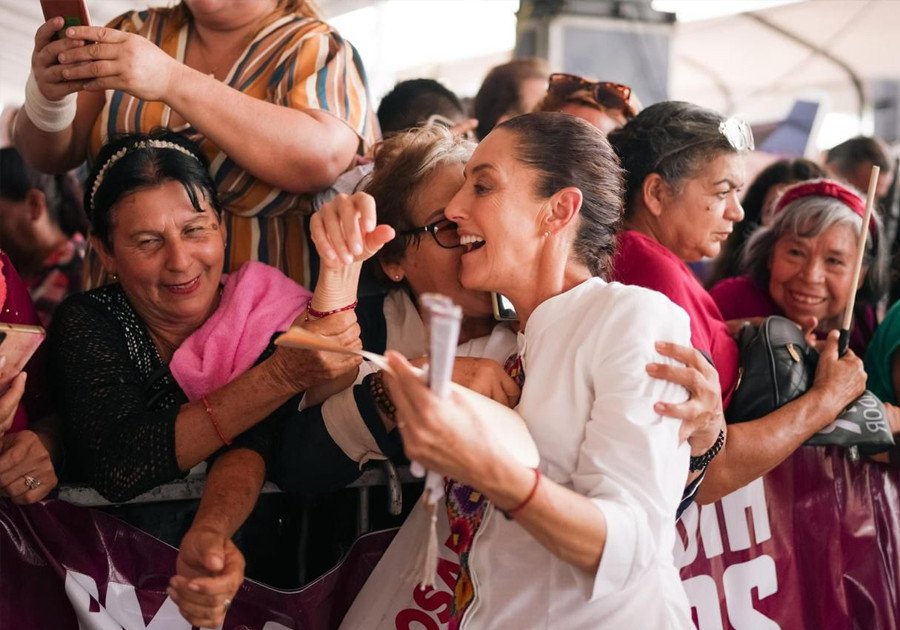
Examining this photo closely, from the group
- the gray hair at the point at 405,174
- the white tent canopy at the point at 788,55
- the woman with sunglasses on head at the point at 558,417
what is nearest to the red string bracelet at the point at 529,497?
the woman with sunglasses on head at the point at 558,417

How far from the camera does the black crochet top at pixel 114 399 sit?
5.58 ft

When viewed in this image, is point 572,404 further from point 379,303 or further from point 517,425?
point 379,303

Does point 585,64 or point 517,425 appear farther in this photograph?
point 585,64

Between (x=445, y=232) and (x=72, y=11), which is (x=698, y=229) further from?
(x=72, y=11)

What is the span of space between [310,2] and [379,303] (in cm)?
84

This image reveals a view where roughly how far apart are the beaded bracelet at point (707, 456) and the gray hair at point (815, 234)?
111 centimetres

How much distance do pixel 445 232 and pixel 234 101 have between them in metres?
0.54

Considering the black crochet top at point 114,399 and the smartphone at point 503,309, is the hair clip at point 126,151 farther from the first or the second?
the smartphone at point 503,309

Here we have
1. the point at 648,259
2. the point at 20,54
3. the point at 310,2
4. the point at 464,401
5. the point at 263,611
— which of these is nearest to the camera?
the point at 464,401

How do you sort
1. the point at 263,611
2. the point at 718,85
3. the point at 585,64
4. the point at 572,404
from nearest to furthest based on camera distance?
the point at 572,404 → the point at 263,611 → the point at 585,64 → the point at 718,85

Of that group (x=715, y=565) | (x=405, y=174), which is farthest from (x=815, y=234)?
(x=405, y=174)

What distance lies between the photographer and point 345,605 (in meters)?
2.02

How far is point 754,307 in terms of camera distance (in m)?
2.86

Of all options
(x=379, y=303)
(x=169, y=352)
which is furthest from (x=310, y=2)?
(x=169, y=352)
